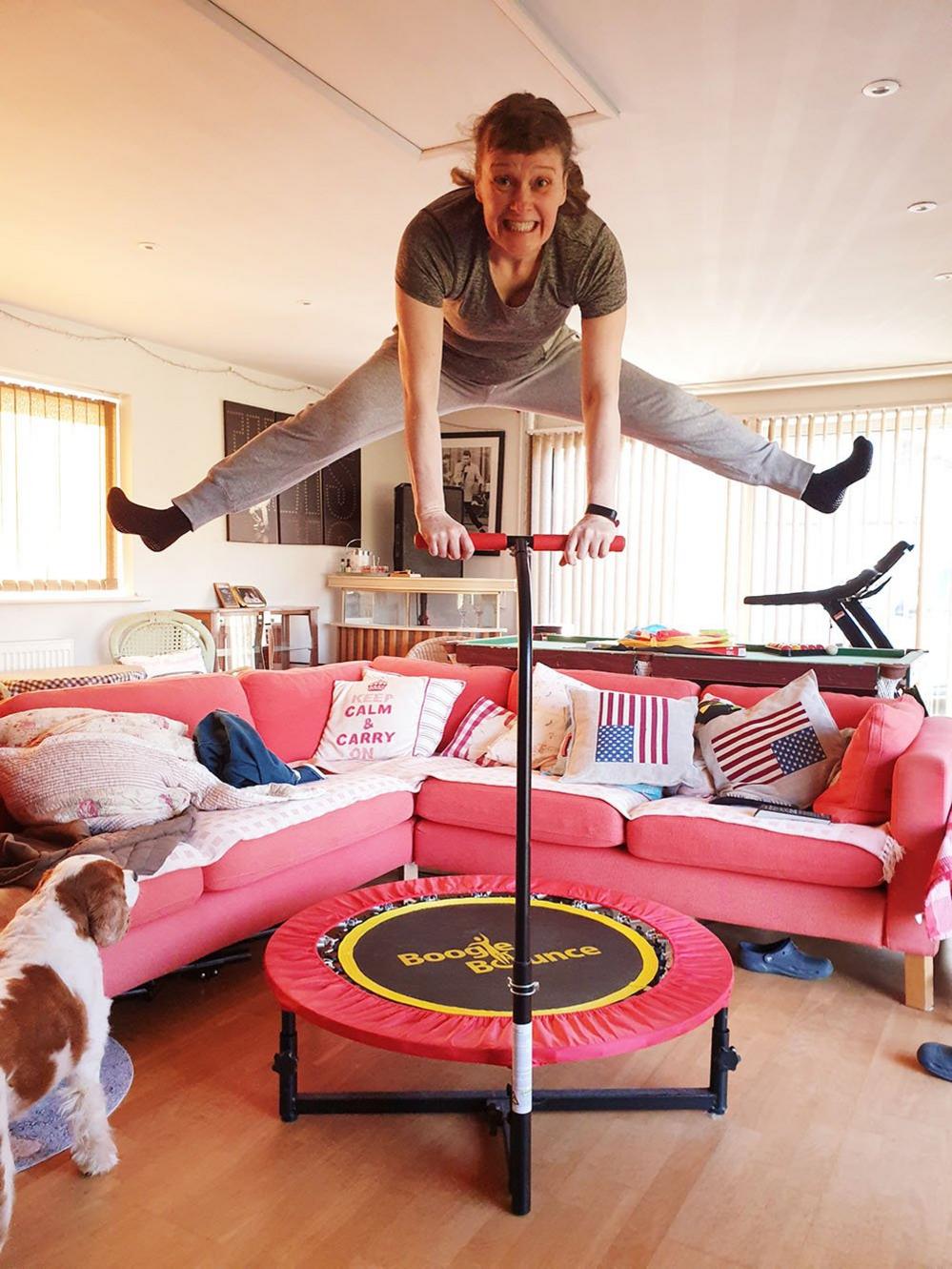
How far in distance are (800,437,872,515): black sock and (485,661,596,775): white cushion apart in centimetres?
131

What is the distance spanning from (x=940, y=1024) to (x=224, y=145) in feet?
12.7

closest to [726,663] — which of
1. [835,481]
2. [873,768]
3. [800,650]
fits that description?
[800,650]

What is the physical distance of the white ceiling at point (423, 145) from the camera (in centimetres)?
286

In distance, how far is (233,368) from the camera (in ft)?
24.4

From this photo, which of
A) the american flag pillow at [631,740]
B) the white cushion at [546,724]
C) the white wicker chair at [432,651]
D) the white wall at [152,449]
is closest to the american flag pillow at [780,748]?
the american flag pillow at [631,740]

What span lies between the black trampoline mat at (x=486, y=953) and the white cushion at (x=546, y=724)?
3.72ft

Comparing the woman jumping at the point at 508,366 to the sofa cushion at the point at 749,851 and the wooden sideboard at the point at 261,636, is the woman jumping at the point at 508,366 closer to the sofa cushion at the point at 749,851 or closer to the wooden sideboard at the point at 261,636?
the sofa cushion at the point at 749,851

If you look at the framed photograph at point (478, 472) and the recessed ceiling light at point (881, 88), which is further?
the framed photograph at point (478, 472)

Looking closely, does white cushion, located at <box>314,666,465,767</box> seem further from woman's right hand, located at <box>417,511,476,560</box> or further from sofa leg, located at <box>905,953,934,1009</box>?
woman's right hand, located at <box>417,511,476,560</box>

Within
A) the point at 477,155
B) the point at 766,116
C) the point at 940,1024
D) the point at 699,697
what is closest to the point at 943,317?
the point at 766,116

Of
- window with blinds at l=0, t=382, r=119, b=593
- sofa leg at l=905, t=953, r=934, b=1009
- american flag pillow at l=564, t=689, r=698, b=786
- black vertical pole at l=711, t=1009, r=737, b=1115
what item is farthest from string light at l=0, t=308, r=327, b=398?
black vertical pole at l=711, t=1009, r=737, b=1115

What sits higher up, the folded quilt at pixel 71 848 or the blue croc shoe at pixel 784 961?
the folded quilt at pixel 71 848

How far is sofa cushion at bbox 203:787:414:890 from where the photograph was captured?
264 cm

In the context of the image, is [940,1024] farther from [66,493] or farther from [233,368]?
[233,368]
